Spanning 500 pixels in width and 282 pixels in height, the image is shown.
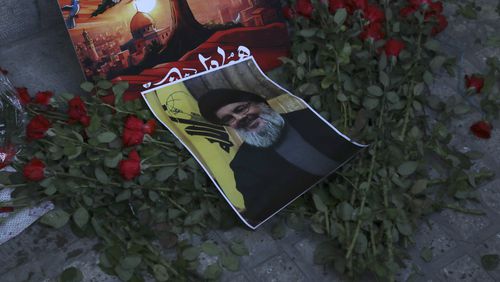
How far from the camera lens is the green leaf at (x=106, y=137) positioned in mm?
972

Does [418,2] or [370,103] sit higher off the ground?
[418,2]

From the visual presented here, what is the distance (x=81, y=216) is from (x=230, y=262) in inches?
10.2

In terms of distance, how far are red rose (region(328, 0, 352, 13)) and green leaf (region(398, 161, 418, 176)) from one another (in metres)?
0.40

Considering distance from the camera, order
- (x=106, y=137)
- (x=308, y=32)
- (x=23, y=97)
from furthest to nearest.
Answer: (x=308, y=32) → (x=23, y=97) → (x=106, y=137)

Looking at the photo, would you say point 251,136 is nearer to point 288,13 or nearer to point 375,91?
point 375,91

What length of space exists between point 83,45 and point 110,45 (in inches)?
2.1

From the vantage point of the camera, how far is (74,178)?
96cm

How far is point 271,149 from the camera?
1029 mm

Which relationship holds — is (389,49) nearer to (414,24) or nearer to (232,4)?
(414,24)

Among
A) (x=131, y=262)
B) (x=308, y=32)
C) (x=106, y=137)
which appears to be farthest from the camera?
(x=308, y=32)

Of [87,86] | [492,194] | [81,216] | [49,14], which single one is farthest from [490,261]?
[49,14]

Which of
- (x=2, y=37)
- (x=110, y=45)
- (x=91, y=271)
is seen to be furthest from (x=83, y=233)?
(x=2, y=37)

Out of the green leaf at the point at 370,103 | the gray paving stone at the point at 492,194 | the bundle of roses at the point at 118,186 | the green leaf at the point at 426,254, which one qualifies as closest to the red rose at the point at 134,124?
the bundle of roses at the point at 118,186

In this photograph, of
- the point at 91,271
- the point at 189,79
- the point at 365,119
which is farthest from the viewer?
the point at 189,79
